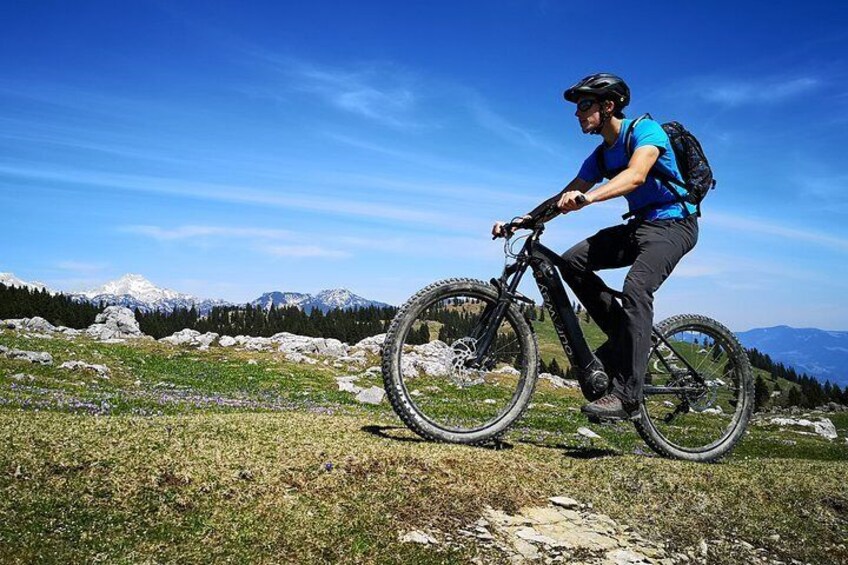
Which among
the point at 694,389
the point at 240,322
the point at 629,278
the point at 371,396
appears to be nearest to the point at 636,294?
the point at 629,278

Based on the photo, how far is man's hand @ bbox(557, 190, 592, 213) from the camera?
7.35 m

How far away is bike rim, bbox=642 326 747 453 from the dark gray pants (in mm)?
1219

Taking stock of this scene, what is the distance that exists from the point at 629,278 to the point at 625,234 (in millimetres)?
913

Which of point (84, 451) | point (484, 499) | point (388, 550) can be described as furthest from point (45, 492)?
point (484, 499)

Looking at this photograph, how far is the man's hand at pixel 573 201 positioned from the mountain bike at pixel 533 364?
2.17 ft

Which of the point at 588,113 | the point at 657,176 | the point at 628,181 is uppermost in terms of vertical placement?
the point at 588,113

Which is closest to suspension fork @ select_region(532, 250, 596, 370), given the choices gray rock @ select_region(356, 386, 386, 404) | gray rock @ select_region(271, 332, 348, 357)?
gray rock @ select_region(356, 386, 386, 404)

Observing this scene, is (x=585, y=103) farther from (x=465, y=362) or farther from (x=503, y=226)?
(x=465, y=362)

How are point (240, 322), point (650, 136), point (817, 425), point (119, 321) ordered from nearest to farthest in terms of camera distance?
point (650, 136) → point (817, 425) → point (119, 321) → point (240, 322)

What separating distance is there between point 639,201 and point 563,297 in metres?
1.77

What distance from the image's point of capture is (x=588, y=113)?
7.98 m

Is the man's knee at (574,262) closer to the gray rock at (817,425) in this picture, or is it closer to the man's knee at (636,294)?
the man's knee at (636,294)

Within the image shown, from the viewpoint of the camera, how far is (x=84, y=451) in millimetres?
5480

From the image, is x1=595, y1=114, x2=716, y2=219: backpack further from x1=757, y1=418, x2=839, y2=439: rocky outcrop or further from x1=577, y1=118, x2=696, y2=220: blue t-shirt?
x1=757, y1=418, x2=839, y2=439: rocky outcrop
